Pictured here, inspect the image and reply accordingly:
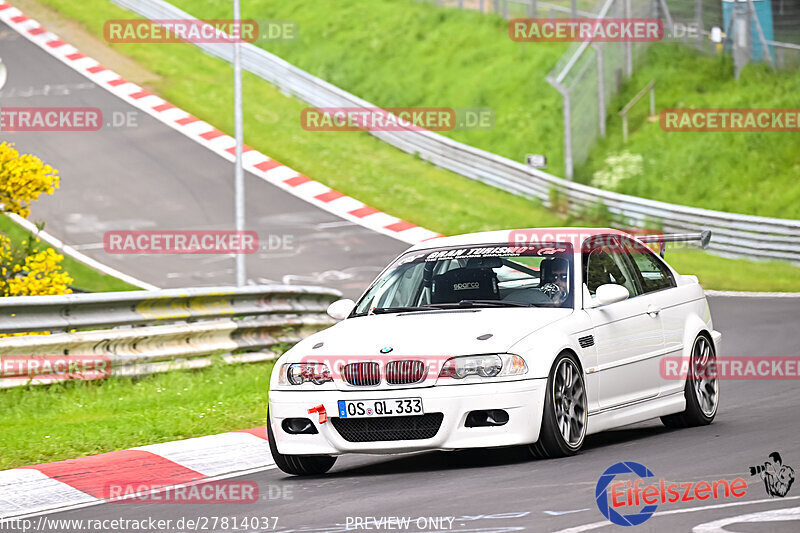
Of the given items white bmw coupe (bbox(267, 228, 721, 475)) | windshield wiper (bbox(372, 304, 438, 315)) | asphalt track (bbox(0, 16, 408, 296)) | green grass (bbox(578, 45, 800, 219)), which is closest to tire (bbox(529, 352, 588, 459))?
white bmw coupe (bbox(267, 228, 721, 475))

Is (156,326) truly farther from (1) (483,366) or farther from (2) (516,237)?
(1) (483,366)

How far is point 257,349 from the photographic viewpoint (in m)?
15.2

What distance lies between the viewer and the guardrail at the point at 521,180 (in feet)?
86.1

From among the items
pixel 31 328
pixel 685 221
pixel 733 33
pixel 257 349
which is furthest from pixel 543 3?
pixel 31 328

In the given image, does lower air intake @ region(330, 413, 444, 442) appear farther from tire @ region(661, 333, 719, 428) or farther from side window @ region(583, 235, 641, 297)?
tire @ region(661, 333, 719, 428)

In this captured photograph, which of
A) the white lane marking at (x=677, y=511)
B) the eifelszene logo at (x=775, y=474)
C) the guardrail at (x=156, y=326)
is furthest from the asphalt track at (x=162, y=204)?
the white lane marking at (x=677, y=511)

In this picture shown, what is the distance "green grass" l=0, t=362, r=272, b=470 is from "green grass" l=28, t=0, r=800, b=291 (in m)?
12.6

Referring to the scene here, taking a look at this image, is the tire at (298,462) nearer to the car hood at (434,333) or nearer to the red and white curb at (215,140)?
the car hood at (434,333)

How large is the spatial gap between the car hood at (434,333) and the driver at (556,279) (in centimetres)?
22

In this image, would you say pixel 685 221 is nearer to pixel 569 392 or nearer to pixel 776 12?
pixel 776 12

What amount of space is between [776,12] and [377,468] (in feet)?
89.4

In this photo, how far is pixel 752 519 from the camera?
639 cm

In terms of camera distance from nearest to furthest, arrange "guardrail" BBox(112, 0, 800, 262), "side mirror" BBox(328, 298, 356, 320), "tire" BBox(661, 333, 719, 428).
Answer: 1. "side mirror" BBox(328, 298, 356, 320)
2. "tire" BBox(661, 333, 719, 428)
3. "guardrail" BBox(112, 0, 800, 262)

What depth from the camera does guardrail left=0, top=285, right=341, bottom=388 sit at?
492 inches
